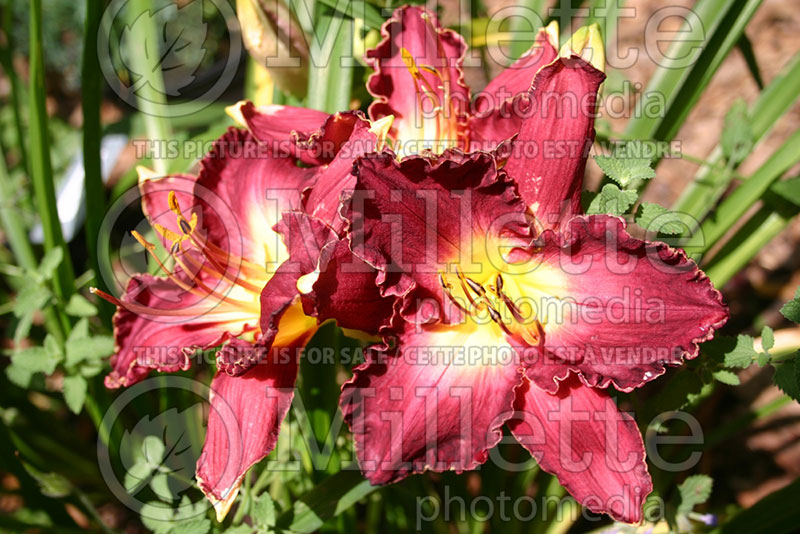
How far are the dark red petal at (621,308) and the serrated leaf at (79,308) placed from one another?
0.74 m

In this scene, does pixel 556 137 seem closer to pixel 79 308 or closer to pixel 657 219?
pixel 657 219

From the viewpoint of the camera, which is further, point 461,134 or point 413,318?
point 461,134

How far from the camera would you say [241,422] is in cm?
77

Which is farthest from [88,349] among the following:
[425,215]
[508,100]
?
[508,100]

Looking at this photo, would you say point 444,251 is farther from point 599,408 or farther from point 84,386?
point 84,386

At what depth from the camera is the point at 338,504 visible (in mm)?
907

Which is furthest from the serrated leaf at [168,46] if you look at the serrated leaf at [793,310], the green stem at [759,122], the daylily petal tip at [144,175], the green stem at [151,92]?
the serrated leaf at [793,310]

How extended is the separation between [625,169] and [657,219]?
86mm

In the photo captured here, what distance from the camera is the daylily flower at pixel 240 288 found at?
70 cm

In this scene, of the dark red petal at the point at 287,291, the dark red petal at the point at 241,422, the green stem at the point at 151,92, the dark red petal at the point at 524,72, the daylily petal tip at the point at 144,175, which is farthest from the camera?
the green stem at the point at 151,92

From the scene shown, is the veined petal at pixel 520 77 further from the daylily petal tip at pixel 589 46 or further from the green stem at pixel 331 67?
the green stem at pixel 331 67

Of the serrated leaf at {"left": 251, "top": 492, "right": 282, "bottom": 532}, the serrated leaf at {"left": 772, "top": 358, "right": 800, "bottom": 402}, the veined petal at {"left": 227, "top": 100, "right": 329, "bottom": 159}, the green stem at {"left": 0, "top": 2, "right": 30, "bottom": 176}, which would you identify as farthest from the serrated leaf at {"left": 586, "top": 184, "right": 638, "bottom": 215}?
the green stem at {"left": 0, "top": 2, "right": 30, "bottom": 176}

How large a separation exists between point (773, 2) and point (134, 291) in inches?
83.0

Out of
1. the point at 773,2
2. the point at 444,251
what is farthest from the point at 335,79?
the point at 773,2
